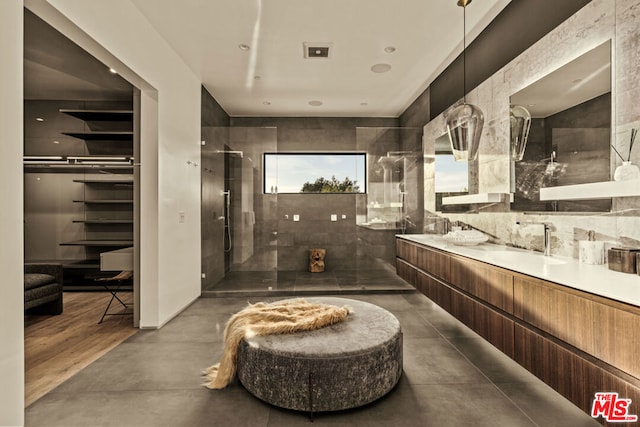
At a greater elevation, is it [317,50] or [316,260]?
[317,50]

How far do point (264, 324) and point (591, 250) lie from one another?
6.49ft

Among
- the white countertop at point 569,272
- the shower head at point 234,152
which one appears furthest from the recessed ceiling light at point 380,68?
the white countertop at point 569,272

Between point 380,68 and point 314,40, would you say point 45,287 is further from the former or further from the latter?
point 380,68

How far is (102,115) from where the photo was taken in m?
4.65

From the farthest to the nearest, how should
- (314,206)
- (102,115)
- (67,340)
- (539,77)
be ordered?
(314,206) → (102,115) → (67,340) → (539,77)

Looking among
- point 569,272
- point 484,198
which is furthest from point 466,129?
point 569,272

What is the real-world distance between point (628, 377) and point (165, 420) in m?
2.11

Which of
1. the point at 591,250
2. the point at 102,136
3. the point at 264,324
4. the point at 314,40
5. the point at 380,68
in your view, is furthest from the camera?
the point at 102,136

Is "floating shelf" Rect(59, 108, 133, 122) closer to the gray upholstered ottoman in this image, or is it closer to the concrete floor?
the concrete floor

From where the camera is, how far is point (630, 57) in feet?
5.76

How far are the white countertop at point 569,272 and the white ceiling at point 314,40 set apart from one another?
6.89 feet

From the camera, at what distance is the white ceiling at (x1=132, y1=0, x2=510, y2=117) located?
2.86 meters

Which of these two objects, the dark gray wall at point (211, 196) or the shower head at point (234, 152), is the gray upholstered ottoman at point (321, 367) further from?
the shower head at point (234, 152)

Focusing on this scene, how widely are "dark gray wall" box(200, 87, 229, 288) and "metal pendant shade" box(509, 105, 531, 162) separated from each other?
11.8ft
